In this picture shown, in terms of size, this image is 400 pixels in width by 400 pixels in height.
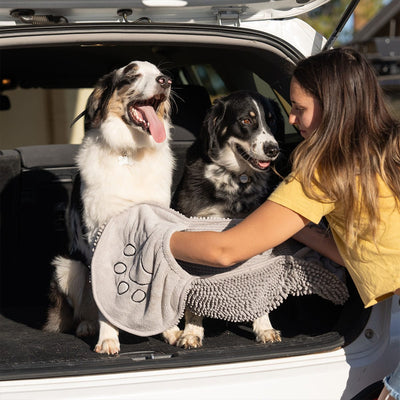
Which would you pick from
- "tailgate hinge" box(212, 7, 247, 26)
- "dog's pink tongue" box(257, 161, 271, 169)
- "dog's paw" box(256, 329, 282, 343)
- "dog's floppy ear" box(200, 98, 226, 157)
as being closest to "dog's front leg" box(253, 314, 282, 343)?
"dog's paw" box(256, 329, 282, 343)

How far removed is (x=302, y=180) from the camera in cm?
209

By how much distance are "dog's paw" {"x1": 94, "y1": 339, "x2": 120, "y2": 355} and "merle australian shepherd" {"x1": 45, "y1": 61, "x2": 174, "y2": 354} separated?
282mm

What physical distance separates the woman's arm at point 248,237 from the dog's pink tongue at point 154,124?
0.90 m

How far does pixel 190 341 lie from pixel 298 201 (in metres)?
0.93

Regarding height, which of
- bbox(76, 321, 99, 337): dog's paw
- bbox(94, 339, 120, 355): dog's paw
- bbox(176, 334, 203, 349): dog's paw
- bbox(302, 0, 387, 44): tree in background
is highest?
bbox(94, 339, 120, 355): dog's paw

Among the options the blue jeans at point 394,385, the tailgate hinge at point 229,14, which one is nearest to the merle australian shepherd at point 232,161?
the tailgate hinge at point 229,14

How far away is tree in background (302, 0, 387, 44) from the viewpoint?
2597 cm

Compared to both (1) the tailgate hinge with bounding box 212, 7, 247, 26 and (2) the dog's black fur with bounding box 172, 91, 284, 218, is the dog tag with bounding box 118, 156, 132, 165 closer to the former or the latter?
(2) the dog's black fur with bounding box 172, 91, 284, 218

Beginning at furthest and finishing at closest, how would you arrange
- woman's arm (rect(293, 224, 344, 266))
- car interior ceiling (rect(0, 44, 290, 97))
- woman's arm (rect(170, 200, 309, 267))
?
1. car interior ceiling (rect(0, 44, 290, 97))
2. woman's arm (rect(293, 224, 344, 266))
3. woman's arm (rect(170, 200, 309, 267))

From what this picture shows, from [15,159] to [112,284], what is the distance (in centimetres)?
144

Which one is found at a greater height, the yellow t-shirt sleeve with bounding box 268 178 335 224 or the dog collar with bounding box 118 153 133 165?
the yellow t-shirt sleeve with bounding box 268 178 335 224

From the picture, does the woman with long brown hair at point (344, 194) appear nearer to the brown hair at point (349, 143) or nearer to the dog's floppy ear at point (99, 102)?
the brown hair at point (349, 143)

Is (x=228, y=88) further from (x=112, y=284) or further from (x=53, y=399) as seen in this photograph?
(x=53, y=399)

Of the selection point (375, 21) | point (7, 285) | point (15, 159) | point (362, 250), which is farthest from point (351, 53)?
point (375, 21)
